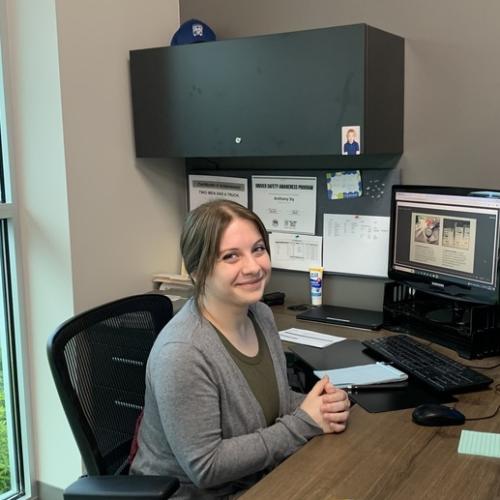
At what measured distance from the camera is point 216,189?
2996mm

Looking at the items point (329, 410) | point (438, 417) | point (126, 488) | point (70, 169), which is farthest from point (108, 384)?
point (70, 169)

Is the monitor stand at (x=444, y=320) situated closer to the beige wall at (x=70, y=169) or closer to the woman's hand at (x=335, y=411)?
the woman's hand at (x=335, y=411)

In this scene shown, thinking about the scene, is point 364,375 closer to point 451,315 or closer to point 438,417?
point 438,417

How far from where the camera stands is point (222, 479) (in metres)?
1.41

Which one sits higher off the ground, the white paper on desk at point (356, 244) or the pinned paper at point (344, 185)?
the pinned paper at point (344, 185)

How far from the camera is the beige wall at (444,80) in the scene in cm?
228

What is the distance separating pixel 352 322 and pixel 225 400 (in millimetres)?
1071

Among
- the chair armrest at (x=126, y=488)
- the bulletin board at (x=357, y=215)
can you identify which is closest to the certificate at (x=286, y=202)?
the bulletin board at (x=357, y=215)

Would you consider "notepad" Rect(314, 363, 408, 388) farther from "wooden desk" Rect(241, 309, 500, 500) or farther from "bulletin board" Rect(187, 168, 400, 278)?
"bulletin board" Rect(187, 168, 400, 278)

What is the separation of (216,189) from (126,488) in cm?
181

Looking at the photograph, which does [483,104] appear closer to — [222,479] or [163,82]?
[163,82]

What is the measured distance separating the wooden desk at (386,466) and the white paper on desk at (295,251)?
1.19m

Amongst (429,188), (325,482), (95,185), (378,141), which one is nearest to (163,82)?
(95,185)

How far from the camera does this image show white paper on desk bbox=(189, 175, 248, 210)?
9.60 feet
